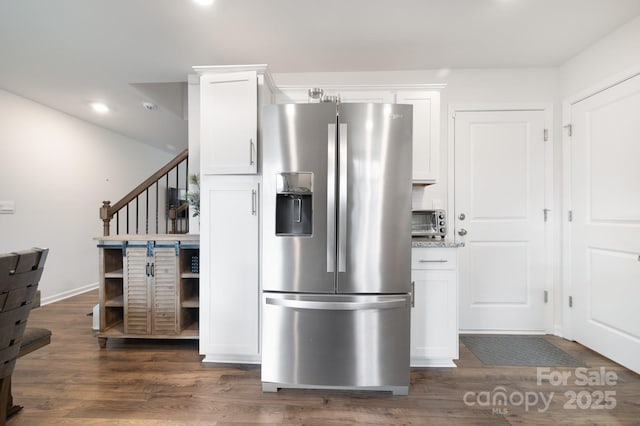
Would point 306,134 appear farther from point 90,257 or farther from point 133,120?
point 90,257

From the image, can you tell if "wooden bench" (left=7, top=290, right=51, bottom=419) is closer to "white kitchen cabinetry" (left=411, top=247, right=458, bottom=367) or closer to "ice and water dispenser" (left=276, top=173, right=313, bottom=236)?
"ice and water dispenser" (left=276, top=173, right=313, bottom=236)

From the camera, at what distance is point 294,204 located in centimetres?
202

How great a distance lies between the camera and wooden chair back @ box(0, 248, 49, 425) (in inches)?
34.5

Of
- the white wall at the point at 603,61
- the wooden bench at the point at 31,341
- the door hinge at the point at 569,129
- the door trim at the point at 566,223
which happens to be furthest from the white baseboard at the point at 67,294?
the white wall at the point at 603,61

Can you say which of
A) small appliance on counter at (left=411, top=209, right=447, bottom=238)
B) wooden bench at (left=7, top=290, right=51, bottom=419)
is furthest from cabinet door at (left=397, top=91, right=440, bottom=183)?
wooden bench at (left=7, top=290, right=51, bottom=419)

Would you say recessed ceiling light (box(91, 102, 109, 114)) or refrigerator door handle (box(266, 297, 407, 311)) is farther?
recessed ceiling light (box(91, 102, 109, 114))

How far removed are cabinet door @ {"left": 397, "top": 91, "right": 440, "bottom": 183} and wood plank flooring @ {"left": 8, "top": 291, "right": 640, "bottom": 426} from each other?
1.55 m

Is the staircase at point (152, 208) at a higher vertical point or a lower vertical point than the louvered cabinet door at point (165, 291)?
higher

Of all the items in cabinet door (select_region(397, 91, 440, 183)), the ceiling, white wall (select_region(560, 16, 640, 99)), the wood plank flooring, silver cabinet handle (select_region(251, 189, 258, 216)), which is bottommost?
the wood plank flooring

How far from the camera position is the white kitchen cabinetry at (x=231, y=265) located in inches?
89.4

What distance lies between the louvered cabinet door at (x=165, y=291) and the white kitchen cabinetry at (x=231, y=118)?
0.86m

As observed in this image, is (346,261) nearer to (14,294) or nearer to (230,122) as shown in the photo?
(230,122)

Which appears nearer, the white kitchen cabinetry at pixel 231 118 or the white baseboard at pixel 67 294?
the white kitchen cabinetry at pixel 231 118

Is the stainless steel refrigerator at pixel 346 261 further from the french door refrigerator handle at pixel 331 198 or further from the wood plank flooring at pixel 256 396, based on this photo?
the wood plank flooring at pixel 256 396
